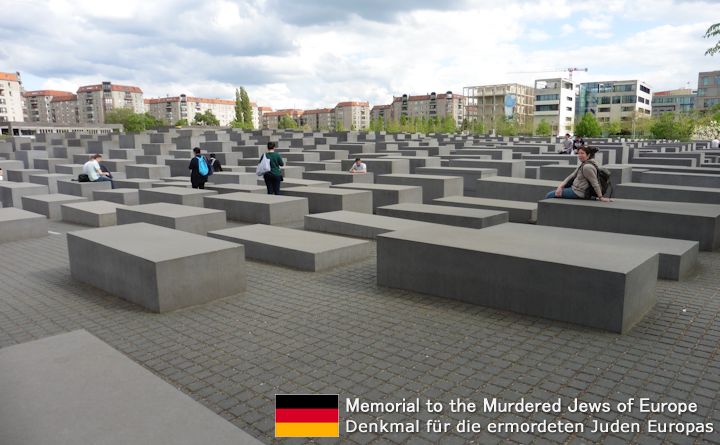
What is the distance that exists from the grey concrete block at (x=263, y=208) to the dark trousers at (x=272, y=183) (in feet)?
3.01

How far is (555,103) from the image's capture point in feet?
397

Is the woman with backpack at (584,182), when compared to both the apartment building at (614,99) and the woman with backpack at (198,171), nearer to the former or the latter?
the woman with backpack at (198,171)

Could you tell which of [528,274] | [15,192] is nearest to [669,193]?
[528,274]

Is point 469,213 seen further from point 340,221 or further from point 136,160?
point 136,160

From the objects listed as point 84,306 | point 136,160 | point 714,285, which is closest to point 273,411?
point 84,306

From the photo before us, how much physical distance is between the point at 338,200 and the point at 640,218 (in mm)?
6624

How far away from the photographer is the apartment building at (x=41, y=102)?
558ft

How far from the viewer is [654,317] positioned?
20.0 ft

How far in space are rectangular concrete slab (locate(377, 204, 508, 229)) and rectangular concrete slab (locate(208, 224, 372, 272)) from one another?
2.02 m

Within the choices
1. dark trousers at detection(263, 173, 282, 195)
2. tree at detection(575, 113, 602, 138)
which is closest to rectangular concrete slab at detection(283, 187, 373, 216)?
dark trousers at detection(263, 173, 282, 195)

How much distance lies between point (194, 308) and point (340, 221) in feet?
14.9

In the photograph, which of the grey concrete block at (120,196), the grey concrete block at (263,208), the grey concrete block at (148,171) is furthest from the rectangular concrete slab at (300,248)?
the grey concrete block at (148,171)

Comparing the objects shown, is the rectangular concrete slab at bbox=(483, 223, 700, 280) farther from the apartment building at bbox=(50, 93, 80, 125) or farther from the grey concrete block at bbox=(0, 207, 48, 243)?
the apartment building at bbox=(50, 93, 80, 125)

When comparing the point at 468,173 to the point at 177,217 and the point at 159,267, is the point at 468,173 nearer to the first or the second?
the point at 177,217
